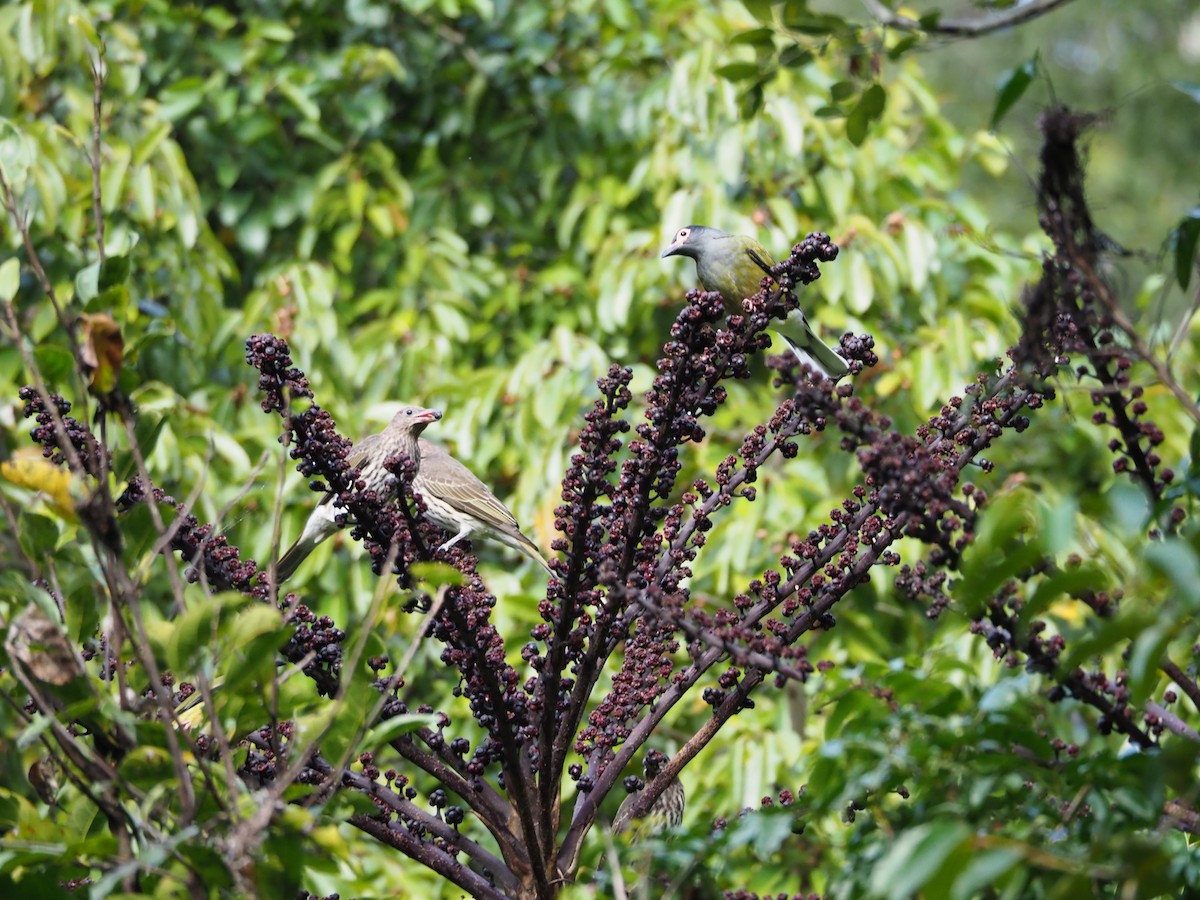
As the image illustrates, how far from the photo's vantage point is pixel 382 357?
564 centimetres

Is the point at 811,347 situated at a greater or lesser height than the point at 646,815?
greater

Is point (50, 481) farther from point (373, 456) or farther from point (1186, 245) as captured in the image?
point (373, 456)

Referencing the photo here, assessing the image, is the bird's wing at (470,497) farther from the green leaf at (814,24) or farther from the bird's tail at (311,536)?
the green leaf at (814,24)

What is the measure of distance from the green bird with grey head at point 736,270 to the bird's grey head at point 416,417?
89cm

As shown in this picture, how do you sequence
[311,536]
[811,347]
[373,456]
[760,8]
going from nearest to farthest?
[760,8] < [311,536] < [811,347] < [373,456]

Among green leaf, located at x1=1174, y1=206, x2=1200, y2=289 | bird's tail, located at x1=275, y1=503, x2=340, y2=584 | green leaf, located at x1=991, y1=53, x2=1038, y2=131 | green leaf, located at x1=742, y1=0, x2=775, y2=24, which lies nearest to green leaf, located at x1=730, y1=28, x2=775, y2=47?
green leaf, located at x1=742, y1=0, x2=775, y2=24

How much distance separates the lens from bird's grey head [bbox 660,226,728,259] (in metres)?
4.34

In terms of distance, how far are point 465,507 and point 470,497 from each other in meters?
0.03

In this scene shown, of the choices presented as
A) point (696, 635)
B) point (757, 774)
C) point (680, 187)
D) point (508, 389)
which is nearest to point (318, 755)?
point (696, 635)

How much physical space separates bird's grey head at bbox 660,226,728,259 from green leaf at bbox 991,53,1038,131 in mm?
2415

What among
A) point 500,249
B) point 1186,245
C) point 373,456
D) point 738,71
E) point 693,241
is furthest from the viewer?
point 500,249

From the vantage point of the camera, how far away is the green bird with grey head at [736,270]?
4039 mm

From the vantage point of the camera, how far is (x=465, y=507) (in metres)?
4.30

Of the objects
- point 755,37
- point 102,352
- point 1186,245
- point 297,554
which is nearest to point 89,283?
point 102,352
